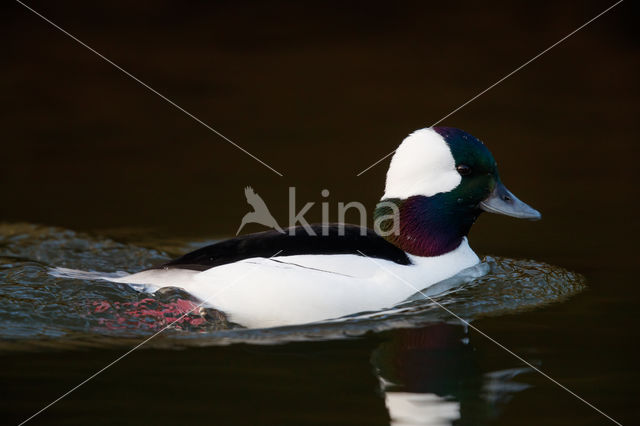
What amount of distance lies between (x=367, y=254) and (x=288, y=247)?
1.73ft

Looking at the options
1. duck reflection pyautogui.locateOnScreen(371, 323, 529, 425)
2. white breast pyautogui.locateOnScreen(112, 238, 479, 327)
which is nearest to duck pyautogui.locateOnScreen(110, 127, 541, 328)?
white breast pyautogui.locateOnScreen(112, 238, 479, 327)

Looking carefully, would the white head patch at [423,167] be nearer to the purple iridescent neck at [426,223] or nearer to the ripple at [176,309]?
the purple iridescent neck at [426,223]

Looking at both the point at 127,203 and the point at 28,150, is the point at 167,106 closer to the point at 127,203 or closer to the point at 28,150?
the point at 28,150

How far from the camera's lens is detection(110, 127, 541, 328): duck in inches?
228

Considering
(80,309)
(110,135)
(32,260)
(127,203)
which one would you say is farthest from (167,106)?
(80,309)

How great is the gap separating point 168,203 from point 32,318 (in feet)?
10.4

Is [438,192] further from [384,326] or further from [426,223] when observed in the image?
[384,326]

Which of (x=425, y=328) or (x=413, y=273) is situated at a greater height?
(x=413, y=273)

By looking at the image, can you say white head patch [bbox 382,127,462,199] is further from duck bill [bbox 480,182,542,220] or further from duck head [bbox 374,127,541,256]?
duck bill [bbox 480,182,542,220]

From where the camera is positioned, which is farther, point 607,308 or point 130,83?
point 130,83

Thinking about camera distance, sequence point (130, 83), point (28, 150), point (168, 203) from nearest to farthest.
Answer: point (168, 203)
point (28, 150)
point (130, 83)

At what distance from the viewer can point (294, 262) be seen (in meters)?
5.93

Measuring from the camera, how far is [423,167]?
20.8 ft

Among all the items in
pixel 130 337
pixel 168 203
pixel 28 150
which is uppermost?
pixel 28 150
